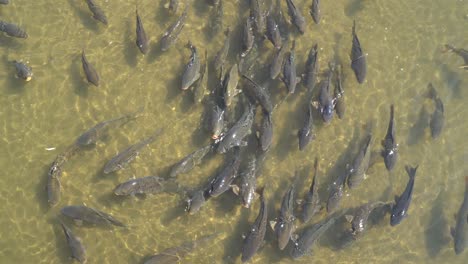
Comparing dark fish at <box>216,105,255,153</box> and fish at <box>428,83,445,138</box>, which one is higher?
dark fish at <box>216,105,255,153</box>

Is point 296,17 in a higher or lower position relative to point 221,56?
higher

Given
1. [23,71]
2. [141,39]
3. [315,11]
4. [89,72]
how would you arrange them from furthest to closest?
1. [315,11]
2. [141,39]
3. [89,72]
4. [23,71]

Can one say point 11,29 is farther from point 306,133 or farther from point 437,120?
point 437,120

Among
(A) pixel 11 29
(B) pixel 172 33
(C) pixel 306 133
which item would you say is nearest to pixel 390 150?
(C) pixel 306 133

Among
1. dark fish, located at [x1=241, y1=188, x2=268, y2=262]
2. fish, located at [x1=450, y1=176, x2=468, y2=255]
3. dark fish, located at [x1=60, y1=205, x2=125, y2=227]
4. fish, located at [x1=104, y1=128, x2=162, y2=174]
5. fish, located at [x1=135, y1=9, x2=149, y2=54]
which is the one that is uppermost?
fish, located at [x1=135, y1=9, x2=149, y2=54]

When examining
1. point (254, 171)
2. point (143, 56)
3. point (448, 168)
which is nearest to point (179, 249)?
point (254, 171)

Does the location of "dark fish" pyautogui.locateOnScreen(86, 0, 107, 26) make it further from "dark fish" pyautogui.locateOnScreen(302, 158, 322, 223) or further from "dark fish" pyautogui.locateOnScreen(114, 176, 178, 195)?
"dark fish" pyautogui.locateOnScreen(302, 158, 322, 223)

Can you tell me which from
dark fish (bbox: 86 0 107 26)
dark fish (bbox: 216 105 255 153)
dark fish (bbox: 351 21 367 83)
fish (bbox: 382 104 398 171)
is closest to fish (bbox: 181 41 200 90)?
dark fish (bbox: 216 105 255 153)
